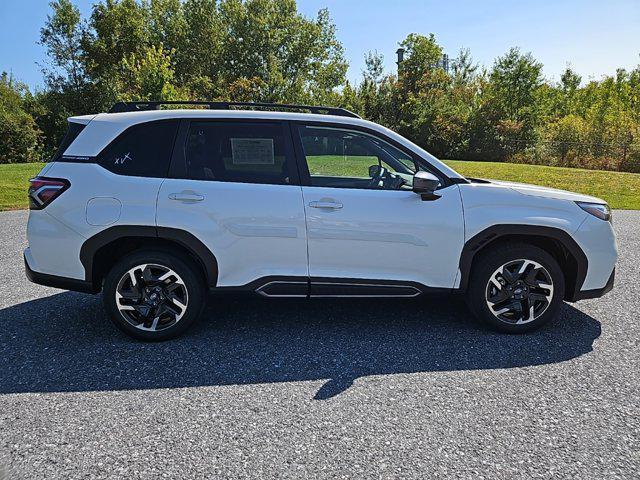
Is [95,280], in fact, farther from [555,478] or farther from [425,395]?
[555,478]

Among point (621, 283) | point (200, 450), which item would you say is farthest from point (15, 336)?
point (621, 283)

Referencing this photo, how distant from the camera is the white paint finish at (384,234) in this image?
3834mm

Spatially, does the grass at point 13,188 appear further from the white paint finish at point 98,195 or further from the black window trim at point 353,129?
the black window trim at point 353,129

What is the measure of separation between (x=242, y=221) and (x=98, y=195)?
111 cm

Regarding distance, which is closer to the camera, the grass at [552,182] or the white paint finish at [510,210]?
the white paint finish at [510,210]

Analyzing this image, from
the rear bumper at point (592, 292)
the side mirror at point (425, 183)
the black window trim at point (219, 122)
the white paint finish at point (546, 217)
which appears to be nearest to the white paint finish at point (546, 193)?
the white paint finish at point (546, 217)

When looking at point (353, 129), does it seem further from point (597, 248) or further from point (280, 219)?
point (597, 248)

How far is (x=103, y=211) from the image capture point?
3754mm

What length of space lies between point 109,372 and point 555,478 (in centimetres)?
282

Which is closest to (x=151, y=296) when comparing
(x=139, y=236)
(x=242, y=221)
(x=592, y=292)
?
(x=139, y=236)

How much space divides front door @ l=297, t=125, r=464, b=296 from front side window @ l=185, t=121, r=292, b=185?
20cm

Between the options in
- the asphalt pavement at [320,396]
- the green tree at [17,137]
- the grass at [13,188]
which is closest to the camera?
the asphalt pavement at [320,396]

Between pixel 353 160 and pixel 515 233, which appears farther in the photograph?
pixel 353 160

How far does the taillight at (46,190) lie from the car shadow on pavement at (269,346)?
1116mm
